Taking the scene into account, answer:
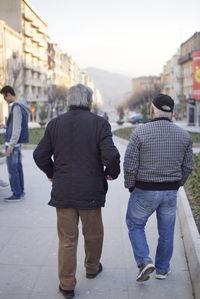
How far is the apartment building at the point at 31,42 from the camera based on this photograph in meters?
63.2

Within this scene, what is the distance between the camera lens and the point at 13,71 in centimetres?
5478

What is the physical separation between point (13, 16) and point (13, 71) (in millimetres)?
13463

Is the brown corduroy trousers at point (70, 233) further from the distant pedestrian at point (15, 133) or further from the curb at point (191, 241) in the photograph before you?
the distant pedestrian at point (15, 133)

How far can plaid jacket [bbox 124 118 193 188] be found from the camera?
3561 millimetres

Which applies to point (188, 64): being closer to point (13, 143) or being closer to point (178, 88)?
point (178, 88)

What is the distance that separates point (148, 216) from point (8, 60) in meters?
54.7

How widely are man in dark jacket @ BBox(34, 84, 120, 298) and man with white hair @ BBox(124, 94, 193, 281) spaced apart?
0.23 metres

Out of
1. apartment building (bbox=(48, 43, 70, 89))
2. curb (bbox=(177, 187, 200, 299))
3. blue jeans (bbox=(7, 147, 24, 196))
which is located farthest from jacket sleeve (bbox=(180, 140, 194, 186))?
apartment building (bbox=(48, 43, 70, 89))

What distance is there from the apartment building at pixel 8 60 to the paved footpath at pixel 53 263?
4585 cm

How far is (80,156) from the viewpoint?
11.3 feet

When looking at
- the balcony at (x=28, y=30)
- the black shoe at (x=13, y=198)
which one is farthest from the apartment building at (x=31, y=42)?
the black shoe at (x=13, y=198)

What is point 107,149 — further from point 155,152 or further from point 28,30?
point 28,30

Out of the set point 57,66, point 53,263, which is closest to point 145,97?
point 57,66

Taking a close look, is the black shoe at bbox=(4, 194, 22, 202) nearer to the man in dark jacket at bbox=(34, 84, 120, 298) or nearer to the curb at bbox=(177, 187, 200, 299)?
the curb at bbox=(177, 187, 200, 299)
